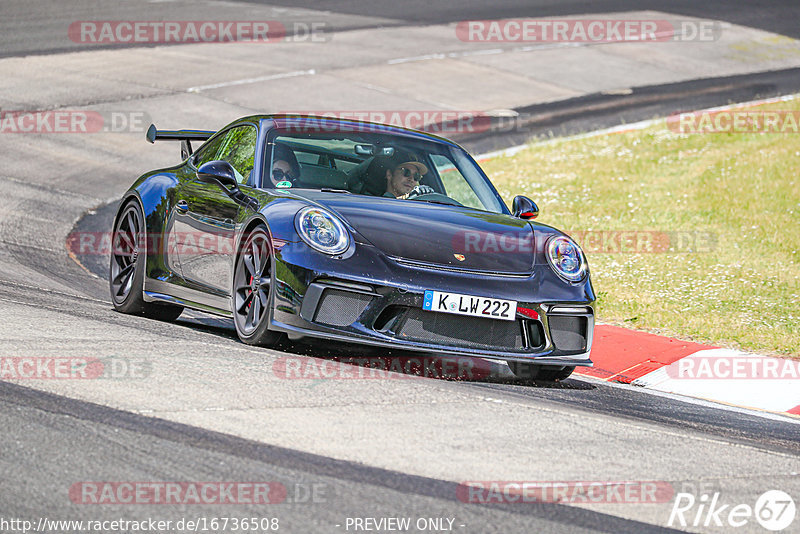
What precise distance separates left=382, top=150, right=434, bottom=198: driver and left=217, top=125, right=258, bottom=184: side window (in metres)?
0.84

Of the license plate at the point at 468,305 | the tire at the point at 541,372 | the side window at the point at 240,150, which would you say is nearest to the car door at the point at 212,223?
the side window at the point at 240,150

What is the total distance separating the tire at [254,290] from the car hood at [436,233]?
0.41m

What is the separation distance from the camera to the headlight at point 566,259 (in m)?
6.52

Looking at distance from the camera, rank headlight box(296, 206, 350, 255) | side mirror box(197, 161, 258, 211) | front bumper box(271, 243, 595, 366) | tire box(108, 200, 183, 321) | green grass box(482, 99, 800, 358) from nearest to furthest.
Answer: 1. front bumper box(271, 243, 595, 366)
2. headlight box(296, 206, 350, 255)
3. side mirror box(197, 161, 258, 211)
4. tire box(108, 200, 183, 321)
5. green grass box(482, 99, 800, 358)

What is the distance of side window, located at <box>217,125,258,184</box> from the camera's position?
720 cm

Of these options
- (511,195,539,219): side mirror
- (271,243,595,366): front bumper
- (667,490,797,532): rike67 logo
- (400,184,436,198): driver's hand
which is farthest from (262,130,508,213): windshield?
(667,490,797,532): rike67 logo

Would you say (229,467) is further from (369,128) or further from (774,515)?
(369,128)

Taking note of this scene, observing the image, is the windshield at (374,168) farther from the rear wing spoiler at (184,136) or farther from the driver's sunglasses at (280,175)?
the rear wing spoiler at (184,136)

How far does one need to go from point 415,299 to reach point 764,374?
2893 millimetres

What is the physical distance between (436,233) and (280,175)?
1156mm

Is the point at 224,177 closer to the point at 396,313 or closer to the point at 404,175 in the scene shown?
the point at 404,175

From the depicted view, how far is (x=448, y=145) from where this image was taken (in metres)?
7.90

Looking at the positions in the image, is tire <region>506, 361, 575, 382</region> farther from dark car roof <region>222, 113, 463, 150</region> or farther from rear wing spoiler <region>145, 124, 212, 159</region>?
rear wing spoiler <region>145, 124, 212, 159</region>

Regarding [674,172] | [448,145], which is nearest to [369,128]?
[448,145]
